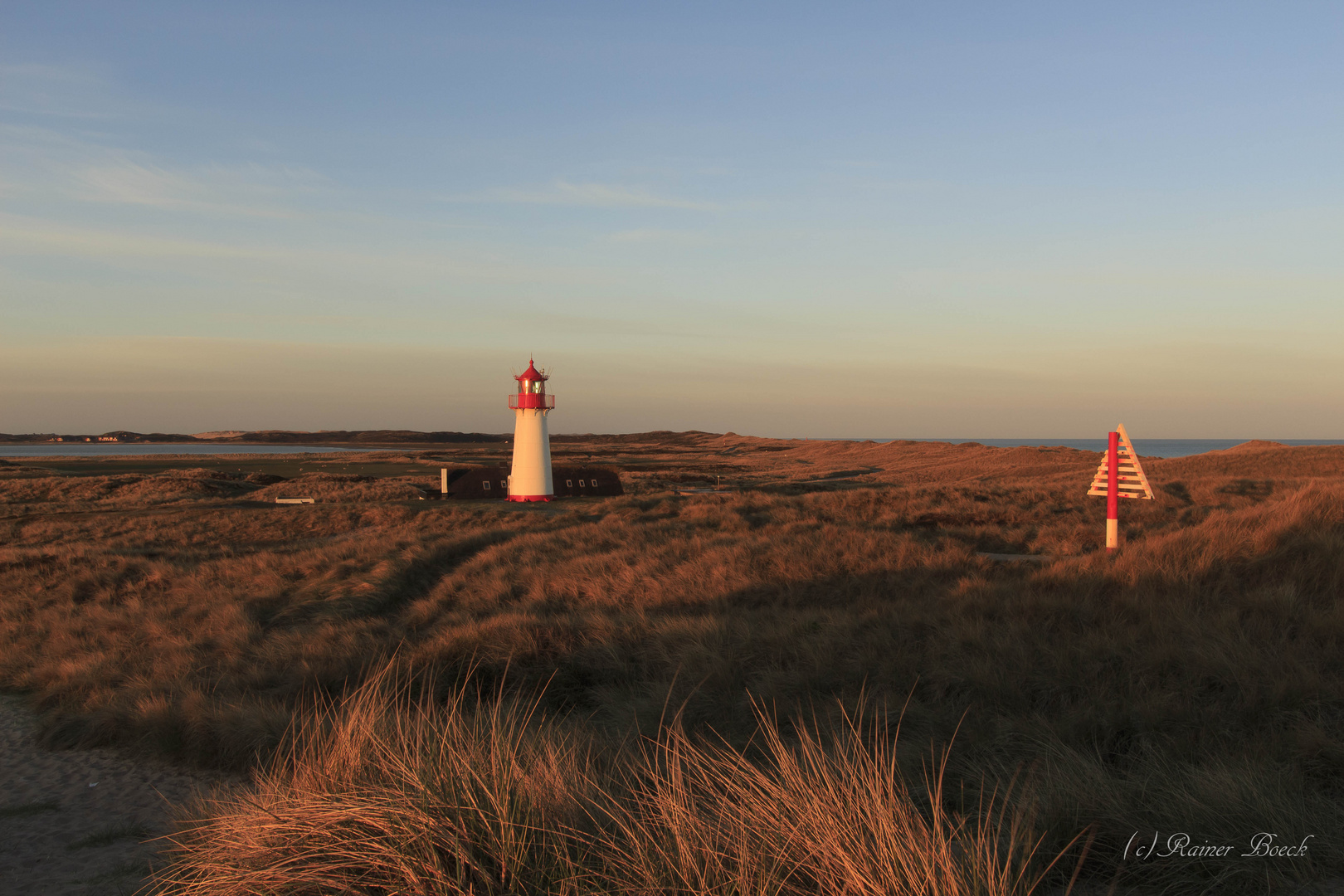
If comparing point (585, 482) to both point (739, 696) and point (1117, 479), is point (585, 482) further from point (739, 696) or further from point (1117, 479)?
point (739, 696)

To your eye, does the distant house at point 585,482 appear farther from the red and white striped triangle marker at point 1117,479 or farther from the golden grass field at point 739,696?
the red and white striped triangle marker at point 1117,479

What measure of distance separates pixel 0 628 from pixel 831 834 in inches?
647

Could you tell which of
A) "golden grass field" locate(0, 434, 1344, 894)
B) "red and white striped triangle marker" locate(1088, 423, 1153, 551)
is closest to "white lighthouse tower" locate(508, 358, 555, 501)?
"golden grass field" locate(0, 434, 1344, 894)

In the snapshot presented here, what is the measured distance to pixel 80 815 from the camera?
627 cm

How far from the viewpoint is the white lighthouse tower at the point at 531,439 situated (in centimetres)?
3512

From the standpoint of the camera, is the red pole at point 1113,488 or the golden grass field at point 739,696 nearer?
the golden grass field at point 739,696

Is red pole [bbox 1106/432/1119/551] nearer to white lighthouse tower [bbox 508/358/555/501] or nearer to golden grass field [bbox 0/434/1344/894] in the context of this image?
golden grass field [bbox 0/434/1344/894]

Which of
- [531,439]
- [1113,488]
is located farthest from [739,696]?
[531,439]

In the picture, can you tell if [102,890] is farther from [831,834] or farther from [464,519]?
[464,519]

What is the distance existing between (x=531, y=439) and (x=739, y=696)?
29.0 meters

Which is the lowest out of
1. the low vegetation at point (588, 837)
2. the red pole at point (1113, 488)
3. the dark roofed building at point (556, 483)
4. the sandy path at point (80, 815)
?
the sandy path at point (80, 815)

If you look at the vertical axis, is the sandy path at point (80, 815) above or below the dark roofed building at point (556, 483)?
below

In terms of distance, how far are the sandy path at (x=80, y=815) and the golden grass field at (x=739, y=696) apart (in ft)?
1.25

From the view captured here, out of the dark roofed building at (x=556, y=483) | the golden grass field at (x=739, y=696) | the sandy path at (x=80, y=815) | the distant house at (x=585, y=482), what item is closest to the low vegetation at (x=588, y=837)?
the golden grass field at (x=739, y=696)
